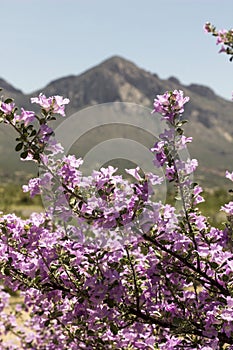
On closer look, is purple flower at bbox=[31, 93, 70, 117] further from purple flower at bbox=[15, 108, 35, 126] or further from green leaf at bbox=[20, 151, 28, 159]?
green leaf at bbox=[20, 151, 28, 159]

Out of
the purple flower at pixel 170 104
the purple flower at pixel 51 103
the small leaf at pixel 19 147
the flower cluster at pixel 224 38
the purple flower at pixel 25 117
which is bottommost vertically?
the small leaf at pixel 19 147

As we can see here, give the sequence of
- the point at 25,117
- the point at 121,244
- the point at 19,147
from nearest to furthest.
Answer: the point at 19,147 < the point at 25,117 < the point at 121,244

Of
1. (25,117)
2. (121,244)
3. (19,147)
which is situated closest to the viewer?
(19,147)

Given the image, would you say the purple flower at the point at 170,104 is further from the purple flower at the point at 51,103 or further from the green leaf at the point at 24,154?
the green leaf at the point at 24,154

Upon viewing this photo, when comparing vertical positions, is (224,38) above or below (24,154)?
above

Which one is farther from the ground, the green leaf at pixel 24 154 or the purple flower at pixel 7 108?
the purple flower at pixel 7 108

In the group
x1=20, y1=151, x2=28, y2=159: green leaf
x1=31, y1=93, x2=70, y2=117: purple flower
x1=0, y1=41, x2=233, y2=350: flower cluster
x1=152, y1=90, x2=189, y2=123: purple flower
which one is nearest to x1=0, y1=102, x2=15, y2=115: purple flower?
x1=0, y1=41, x2=233, y2=350: flower cluster

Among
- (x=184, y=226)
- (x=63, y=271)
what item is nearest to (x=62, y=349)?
(x=63, y=271)

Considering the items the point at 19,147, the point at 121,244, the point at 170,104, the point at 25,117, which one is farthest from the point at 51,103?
the point at 121,244

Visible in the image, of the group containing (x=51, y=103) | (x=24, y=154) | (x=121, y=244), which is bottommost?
(x=121, y=244)

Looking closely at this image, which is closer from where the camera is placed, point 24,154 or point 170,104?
point 24,154

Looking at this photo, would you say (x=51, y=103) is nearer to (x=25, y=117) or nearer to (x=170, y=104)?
(x=25, y=117)

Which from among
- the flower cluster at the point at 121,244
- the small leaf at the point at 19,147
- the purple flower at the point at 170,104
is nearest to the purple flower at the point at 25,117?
the flower cluster at the point at 121,244

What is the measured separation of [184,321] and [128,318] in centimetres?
41
